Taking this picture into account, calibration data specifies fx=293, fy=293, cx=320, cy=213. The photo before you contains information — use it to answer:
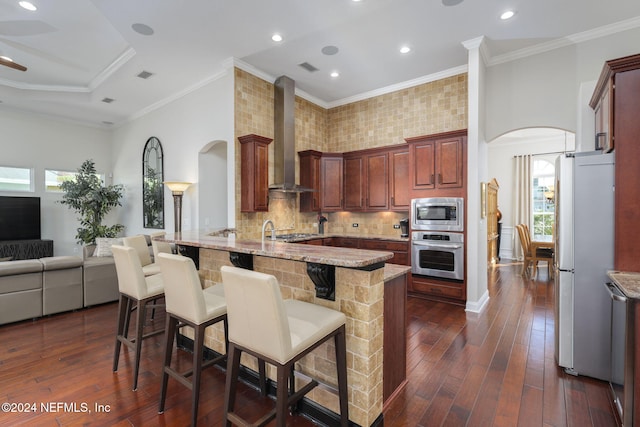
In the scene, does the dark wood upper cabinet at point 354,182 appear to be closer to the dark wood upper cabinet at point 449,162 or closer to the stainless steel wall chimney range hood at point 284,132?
the stainless steel wall chimney range hood at point 284,132

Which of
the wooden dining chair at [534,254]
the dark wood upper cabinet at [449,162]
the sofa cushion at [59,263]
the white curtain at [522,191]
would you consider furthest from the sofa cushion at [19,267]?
the white curtain at [522,191]

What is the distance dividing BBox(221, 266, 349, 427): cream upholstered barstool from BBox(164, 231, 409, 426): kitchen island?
11 cm

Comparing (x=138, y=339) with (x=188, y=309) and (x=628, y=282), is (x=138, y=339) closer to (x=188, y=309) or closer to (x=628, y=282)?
(x=188, y=309)

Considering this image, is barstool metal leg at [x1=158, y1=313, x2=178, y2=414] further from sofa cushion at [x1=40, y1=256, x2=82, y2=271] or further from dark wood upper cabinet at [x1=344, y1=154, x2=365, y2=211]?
dark wood upper cabinet at [x1=344, y1=154, x2=365, y2=211]

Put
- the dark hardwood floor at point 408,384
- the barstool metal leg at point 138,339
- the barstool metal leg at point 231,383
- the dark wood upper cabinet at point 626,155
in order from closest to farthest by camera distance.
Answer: the barstool metal leg at point 231,383, the dark hardwood floor at point 408,384, the dark wood upper cabinet at point 626,155, the barstool metal leg at point 138,339

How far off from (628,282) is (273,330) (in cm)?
218

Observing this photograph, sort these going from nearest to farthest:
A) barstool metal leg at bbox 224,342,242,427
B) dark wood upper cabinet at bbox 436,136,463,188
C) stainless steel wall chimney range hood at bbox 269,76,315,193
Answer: barstool metal leg at bbox 224,342,242,427 → dark wood upper cabinet at bbox 436,136,463,188 → stainless steel wall chimney range hood at bbox 269,76,315,193

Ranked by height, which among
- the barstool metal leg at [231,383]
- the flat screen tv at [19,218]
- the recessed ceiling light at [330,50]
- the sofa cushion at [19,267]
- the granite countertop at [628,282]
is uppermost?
the recessed ceiling light at [330,50]

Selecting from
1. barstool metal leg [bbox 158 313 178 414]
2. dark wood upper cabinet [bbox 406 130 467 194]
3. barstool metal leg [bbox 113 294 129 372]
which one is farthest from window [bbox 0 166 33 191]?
dark wood upper cabinet [bbox 406 130 467 194]

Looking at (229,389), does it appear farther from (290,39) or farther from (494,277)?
(494,277)

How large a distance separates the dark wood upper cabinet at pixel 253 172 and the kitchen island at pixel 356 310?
2.36 meters

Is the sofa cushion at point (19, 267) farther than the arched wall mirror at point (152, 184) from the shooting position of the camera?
No

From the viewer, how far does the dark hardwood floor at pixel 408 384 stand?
1905mm

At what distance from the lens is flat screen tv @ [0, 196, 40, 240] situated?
20.0 ft
